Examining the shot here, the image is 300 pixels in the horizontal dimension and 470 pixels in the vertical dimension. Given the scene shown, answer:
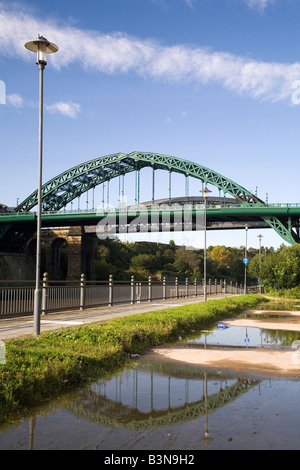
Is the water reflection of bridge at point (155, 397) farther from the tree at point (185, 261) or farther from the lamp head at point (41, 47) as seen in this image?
the tree at point (185, 261)

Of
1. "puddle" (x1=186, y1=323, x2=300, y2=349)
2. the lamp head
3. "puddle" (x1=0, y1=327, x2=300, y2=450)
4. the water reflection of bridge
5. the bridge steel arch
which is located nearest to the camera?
"puddle" (x1=0, y1=327, x2=300, y2=450)

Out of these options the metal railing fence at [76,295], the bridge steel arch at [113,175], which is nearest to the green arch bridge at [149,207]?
Answer: the bridge steel arch at [113,175]

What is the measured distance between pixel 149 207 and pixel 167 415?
68.7m

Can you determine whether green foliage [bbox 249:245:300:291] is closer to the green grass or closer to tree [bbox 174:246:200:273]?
the green grass

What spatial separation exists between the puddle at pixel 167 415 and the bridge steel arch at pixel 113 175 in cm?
7080

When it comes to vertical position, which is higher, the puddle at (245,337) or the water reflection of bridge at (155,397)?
the water reflection of bridge at (155,397)

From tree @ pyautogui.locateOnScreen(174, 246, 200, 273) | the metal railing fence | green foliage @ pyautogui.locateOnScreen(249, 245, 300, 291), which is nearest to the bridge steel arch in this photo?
tree @ pyautogui.locateOnScreen(174, 246, 200, 273)

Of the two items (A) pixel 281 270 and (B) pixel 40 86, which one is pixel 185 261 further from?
(B) pixel 40 86

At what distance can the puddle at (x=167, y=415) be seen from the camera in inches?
194

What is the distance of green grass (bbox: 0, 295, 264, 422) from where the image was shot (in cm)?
635
